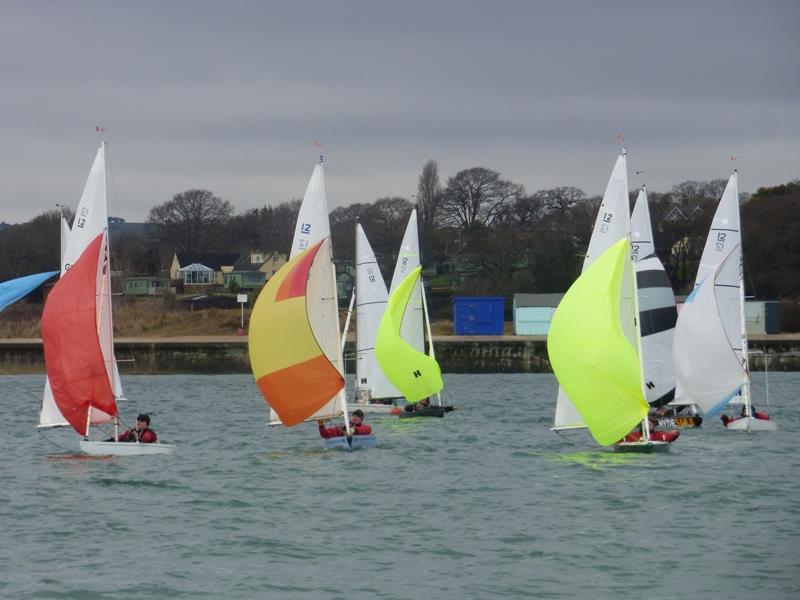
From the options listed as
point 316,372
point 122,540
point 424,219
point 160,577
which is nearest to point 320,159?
point 316,372

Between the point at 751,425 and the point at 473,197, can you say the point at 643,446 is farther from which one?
the point at 473,197

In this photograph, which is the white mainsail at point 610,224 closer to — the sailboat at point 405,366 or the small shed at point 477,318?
the sailboat at point 405,366

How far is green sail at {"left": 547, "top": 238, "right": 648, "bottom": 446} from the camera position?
84.8 ft

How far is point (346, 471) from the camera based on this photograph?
84.9 ft

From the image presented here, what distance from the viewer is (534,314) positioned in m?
72.7

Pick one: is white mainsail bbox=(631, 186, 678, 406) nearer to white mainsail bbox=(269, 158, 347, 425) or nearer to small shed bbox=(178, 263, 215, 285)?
white mainsail bbox=(269, 158, 347, 425)

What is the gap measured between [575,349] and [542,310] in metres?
46.4

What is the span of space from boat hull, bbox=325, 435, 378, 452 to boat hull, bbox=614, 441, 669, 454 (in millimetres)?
5083

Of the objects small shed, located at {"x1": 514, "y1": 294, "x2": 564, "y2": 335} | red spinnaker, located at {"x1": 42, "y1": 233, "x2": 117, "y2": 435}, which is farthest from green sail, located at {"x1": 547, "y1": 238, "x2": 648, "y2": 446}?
small shed, located at {"x1": 514, "y1": 294, "x2": 564, "y2": 335}

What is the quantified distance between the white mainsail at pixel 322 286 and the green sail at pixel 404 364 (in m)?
8.36

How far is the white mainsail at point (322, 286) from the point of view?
27.4 meters

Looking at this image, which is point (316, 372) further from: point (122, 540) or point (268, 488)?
point (122, 540)

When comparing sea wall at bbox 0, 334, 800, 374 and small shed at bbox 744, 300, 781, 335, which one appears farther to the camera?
small shed at bbox 744, 300, 781, 335

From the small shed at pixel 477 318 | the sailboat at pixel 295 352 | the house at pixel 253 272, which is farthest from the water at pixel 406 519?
the house at pixel 253 272
